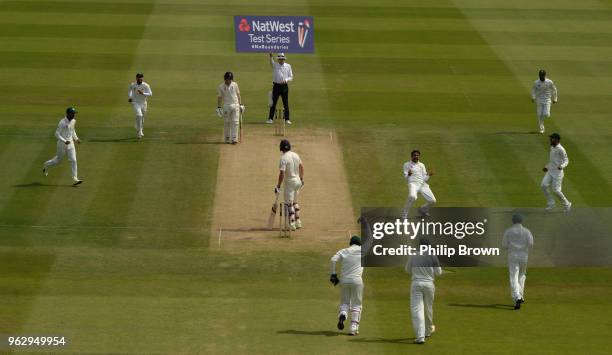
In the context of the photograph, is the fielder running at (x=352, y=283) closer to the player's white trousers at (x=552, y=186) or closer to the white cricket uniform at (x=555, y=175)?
the white cricket uniform at (x=555, y=175)

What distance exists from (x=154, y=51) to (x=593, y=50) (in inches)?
672

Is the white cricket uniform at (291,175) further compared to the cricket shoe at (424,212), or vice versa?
the cricket shoe at (424,212)

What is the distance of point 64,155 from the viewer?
3192cm

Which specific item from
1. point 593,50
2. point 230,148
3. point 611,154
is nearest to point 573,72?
point 593,50

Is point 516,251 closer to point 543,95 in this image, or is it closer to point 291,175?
point 291,175

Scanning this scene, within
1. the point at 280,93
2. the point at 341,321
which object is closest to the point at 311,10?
the point at 280,93

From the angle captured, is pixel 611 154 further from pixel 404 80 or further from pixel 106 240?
pixel 106 240

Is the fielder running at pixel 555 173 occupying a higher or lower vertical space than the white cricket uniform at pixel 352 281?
higher

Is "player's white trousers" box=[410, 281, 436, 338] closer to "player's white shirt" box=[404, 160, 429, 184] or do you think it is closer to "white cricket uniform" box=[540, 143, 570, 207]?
"player's white shirt" box=[404, 160, 429, 184]

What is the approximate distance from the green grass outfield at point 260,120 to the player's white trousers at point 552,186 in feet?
2.70

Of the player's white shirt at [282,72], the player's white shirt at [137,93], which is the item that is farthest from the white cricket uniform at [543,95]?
the player's white shirt at [137,93]

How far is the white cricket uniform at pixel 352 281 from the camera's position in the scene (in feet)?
73.6

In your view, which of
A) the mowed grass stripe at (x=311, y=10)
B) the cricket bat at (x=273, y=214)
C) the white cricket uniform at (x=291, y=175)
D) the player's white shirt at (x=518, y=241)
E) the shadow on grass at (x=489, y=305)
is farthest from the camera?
the mowed grass stripe at (x=311, y=10)

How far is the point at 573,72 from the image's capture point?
147 ft
